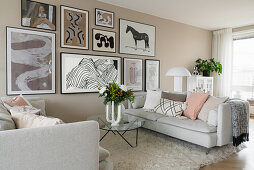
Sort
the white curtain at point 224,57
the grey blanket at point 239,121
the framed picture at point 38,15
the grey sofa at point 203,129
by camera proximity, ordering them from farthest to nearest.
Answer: the white curtain at point 224,57 → the framed picture at point 38,15 → the grey blanket at point 239,121 → the grey sofa at point 203,129

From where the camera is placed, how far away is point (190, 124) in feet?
9.36

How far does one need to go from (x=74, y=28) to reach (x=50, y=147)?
9.75 ft

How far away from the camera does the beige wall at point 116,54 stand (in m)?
3.15

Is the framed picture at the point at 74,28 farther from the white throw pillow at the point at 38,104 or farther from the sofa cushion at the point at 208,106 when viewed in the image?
the sofa cushion at the point at 208,106

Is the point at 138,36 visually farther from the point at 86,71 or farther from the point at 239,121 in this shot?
the point at 239,121

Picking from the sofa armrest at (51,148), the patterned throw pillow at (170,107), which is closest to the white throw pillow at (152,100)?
the patterned throw pillow at (170,107)

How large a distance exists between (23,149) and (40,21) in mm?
2854

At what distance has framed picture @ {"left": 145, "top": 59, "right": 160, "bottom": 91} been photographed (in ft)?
15.9

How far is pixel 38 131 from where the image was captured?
120 centimetres

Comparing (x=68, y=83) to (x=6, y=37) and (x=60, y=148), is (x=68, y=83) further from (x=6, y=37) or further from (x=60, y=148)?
(x=60, y=148)

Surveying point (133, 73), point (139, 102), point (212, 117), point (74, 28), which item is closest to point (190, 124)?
point (212, 117)

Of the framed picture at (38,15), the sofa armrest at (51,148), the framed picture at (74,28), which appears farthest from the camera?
the framed picture at (74,28)

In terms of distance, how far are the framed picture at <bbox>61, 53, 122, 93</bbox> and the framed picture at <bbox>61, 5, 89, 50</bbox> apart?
0.22 meters

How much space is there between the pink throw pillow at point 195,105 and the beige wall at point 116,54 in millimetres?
1861
